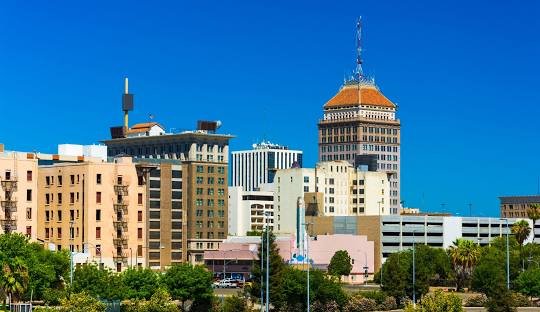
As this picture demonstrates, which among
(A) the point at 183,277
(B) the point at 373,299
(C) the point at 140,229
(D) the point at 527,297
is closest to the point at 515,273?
(D) the point at 527,297

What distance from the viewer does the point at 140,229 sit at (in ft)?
643

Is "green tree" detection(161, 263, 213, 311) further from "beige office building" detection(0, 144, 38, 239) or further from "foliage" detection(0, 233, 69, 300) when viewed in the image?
"beige office building" detection(0, 144, 38, 239)

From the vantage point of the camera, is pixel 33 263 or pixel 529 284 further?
pixel 529 284

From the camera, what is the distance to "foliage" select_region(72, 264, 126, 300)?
420 feet

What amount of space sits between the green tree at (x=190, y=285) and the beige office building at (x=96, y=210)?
175ft

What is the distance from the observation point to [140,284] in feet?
439

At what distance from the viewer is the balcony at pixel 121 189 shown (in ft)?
632

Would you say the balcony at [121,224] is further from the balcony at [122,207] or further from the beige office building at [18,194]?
the beige office building at [18,194]

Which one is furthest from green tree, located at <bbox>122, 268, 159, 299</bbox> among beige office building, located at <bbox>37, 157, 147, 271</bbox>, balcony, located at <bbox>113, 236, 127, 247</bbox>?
balcony, located at <bbox>113, 236, 127, 247</bbox>

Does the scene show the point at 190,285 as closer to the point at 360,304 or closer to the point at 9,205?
the point at 360,304

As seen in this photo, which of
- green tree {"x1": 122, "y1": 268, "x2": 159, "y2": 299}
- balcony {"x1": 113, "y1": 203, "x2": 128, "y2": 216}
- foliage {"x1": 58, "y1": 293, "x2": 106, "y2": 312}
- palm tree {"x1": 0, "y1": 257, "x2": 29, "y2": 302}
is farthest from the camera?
balcony {"x1": 113, "y1": 203, "x2": 128, "y2": 216}

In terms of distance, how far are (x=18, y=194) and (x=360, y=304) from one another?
204 feet

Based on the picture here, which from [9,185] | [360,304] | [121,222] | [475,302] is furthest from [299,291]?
[9,185]

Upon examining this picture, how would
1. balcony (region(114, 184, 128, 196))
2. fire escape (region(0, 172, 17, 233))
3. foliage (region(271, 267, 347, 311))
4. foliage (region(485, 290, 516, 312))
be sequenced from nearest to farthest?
foliage (region(485, 290, 516, 312)) < foliage (region(271, 267, 347, 311)) < fire escape (region(0, 172, 17, 233)) < balcony (region(114, 184, 128, 196))
